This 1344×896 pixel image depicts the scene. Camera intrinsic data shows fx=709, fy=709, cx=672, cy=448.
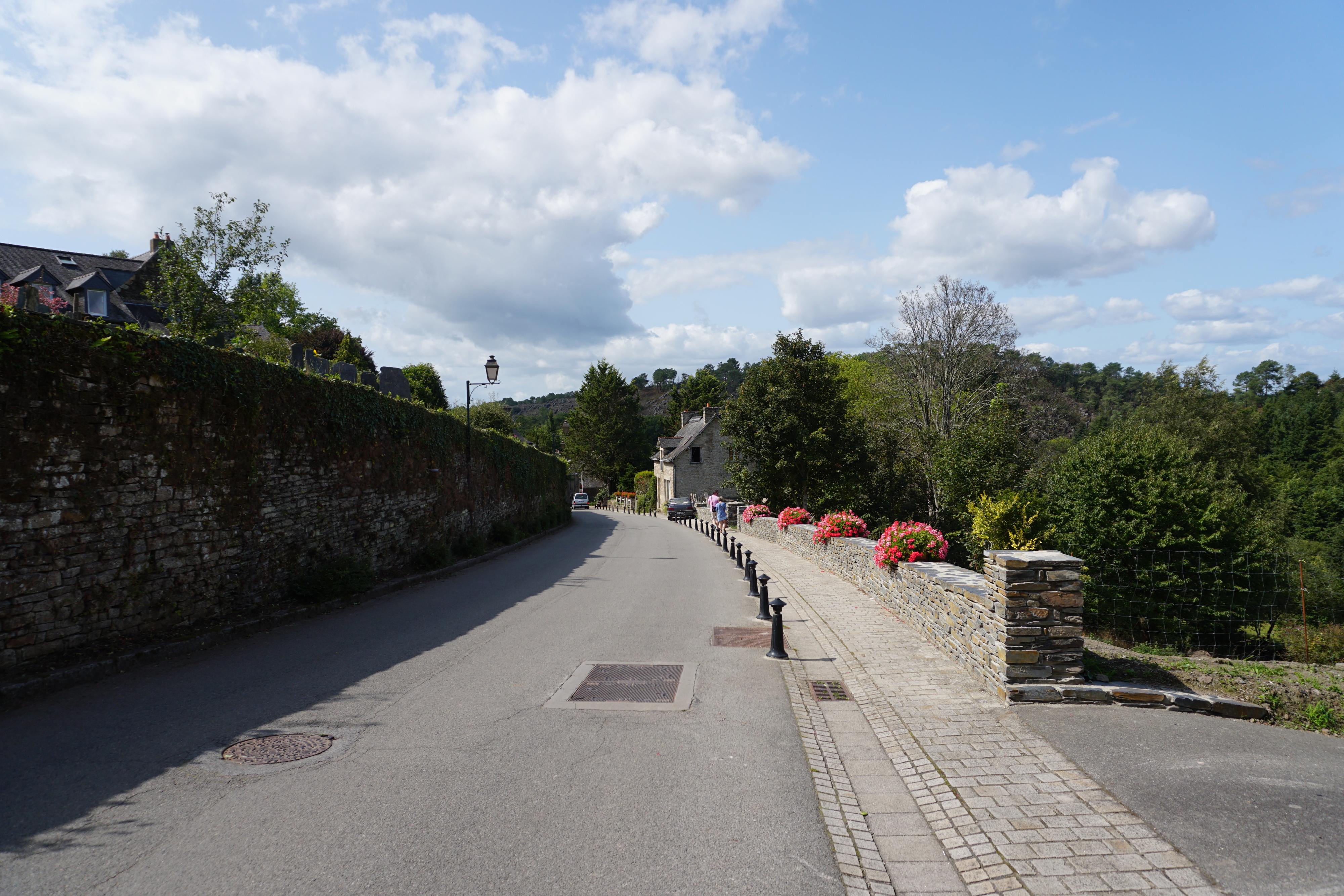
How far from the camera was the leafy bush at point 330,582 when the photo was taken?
37.5 feet

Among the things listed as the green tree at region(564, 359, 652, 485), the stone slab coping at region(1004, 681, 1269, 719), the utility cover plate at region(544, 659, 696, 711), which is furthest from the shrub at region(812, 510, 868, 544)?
the green tree at region(564, 359, 652, 485)

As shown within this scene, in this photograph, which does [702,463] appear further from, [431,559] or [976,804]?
[976,804]

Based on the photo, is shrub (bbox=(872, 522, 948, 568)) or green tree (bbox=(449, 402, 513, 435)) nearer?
shrub (bbox=(872, 522, 948, 568))

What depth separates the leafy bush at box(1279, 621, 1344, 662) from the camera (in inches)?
488

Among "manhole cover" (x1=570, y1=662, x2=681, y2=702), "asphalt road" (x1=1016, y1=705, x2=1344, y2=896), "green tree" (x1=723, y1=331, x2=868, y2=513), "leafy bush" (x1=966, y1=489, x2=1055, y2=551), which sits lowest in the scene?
"manhole cover" (x1=570, y1=662, x2=681, y2=702)

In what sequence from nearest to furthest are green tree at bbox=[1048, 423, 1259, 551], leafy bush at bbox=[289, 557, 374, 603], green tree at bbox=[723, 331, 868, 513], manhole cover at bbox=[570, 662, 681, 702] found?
manhole cover at bbox=[570, 662, 681, 702] → leafy bush at bbox=[289, 557, 374, 603] → green tree at bbox=[1048, 423, 1259, 551] → green tree at bbox=[723, 331, 868, 513]

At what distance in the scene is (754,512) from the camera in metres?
30.7

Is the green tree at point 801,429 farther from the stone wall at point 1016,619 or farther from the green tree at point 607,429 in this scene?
the green tree at point 607,429

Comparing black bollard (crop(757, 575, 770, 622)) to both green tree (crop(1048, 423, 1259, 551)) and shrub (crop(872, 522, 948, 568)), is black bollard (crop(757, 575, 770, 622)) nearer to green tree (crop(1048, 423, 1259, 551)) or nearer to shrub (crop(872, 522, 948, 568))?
shrub (crop(872, 522, 948, 568))

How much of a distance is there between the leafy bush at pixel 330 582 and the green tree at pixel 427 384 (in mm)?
43373

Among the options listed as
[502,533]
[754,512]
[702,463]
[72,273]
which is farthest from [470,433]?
[702,463]

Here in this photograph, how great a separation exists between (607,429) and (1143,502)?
195 ft

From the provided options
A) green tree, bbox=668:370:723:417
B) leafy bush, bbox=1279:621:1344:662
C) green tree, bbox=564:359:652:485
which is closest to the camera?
leafy bush, bbox=1279:621:1344:662

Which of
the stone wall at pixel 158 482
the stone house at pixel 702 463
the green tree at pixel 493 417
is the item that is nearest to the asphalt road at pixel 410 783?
the stone wall at pixel 158 482
